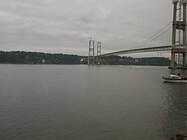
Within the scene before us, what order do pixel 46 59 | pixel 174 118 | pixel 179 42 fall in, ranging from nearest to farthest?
pixel 174 118 < pixel 179 42 < pixel 46 59

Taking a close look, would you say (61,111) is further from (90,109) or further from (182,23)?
(182,23)

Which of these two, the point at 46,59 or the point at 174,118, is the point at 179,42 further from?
the point at 46,59

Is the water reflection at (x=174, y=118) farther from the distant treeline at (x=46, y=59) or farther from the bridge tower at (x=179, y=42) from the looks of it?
the distant treeline at (x=46, y=59)

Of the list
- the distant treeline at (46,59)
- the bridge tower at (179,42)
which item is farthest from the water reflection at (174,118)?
the distant treeline at (46,59)

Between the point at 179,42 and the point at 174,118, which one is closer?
the point at 174,118

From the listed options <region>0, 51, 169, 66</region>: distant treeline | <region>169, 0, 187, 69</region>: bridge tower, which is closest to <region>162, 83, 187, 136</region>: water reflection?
<region>169, 0, 187, 69</region>: bridge tower

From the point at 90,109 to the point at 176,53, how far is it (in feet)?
123

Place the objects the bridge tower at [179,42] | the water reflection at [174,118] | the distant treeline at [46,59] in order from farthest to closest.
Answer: the distant treeline at [46,59] → the bridge tower at [179,42] → the water reflection at [174,118]

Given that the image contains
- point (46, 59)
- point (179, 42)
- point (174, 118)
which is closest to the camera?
point (174, 118)

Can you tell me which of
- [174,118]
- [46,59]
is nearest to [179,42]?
[174,118]

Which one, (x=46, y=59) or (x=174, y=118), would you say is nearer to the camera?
(x=174, y=118)

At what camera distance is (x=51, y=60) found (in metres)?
188

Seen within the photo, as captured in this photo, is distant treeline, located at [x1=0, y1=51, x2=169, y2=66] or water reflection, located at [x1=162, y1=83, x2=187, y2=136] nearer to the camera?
water reflection, located at [x1=162, y1=83, x2=187, y2=136]

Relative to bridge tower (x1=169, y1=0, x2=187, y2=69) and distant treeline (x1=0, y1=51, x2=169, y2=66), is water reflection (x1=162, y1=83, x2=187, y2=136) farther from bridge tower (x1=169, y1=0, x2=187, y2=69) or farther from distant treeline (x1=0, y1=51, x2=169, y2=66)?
distant treeline (x1=0, y1=51, x2=169, y2=66)
